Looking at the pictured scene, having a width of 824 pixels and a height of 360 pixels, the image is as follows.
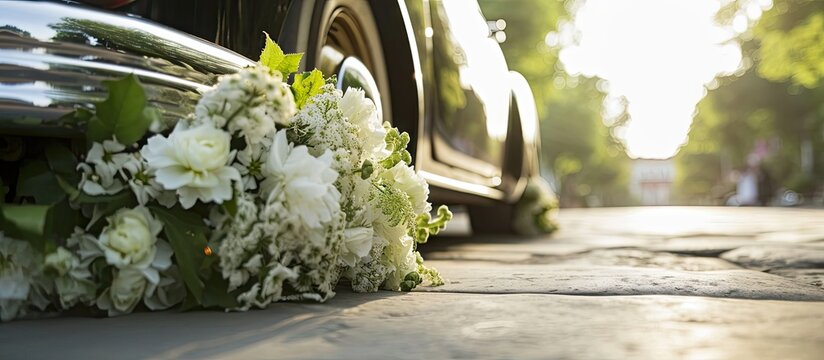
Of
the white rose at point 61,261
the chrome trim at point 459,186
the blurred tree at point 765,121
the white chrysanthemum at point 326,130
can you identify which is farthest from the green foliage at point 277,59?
the blurred tree at point 765,121

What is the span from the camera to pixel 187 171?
192 cm

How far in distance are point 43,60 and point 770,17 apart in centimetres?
1840

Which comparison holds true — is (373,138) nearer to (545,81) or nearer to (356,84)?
(356,84)

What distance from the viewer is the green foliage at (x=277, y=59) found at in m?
2.22

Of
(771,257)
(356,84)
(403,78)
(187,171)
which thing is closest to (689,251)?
(771,257)

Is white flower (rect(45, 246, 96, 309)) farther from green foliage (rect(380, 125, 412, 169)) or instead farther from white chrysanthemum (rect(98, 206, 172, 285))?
green foliage (rect(380, 125, 412, 169))

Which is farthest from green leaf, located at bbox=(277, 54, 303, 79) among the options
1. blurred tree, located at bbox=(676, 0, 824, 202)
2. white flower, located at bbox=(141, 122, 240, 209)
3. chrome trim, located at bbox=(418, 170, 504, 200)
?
blurred tree, located at bbox=(676, 0, 824, 202)

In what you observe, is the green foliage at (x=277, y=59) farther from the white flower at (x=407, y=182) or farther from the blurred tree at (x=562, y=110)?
the blurred tree at (x=562, y=110)

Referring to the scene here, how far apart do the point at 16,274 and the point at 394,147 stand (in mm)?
1086

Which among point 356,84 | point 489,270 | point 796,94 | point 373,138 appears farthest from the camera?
point 796,94


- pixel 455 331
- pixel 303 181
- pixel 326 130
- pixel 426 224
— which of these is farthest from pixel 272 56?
pixel 455 331

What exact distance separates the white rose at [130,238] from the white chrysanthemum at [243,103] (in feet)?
0.86

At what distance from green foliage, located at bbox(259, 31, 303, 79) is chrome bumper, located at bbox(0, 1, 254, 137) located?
0.26 meters

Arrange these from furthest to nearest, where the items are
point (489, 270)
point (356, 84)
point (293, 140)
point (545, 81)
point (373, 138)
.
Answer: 1. point (545, 81)
2. point (489, 270)
3. point (356, 84)
4. point (373, 138)
5. point (293, 140)
